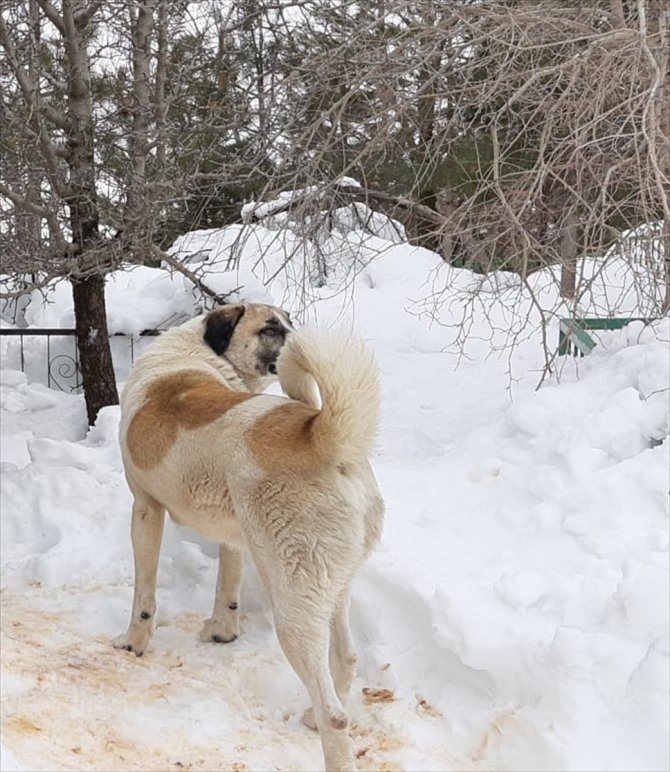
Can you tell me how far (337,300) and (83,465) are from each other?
6.10 m

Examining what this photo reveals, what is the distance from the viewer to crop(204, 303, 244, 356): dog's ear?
12.5ft

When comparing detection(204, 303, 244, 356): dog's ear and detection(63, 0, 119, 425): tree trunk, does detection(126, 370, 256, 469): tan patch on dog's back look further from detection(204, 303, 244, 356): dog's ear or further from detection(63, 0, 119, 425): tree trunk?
detection(63, 0, 119, 425): tree trunk

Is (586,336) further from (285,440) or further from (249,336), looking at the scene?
(285,440)

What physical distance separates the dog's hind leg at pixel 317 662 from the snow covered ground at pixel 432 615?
260mm

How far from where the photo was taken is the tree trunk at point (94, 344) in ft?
25.1

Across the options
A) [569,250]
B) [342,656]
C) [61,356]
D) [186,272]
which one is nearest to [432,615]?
[342,656]

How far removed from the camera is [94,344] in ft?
25.4

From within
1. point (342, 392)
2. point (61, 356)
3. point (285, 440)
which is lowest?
point (61, 356)

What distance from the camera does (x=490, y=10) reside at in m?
5.76

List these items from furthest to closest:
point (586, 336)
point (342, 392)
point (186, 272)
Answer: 1. point (186, 272)
2. point (586, 336)
3. point (342, 392)

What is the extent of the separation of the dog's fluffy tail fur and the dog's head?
3.54 feet

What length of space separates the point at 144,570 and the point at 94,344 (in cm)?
456

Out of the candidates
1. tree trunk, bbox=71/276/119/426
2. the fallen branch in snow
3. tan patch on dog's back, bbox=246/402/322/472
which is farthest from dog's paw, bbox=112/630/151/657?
tree trunk, bbox=71/276/119/426

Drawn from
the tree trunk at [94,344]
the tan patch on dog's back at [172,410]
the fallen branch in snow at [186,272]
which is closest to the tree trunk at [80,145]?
the tree trunk at [94,344]
